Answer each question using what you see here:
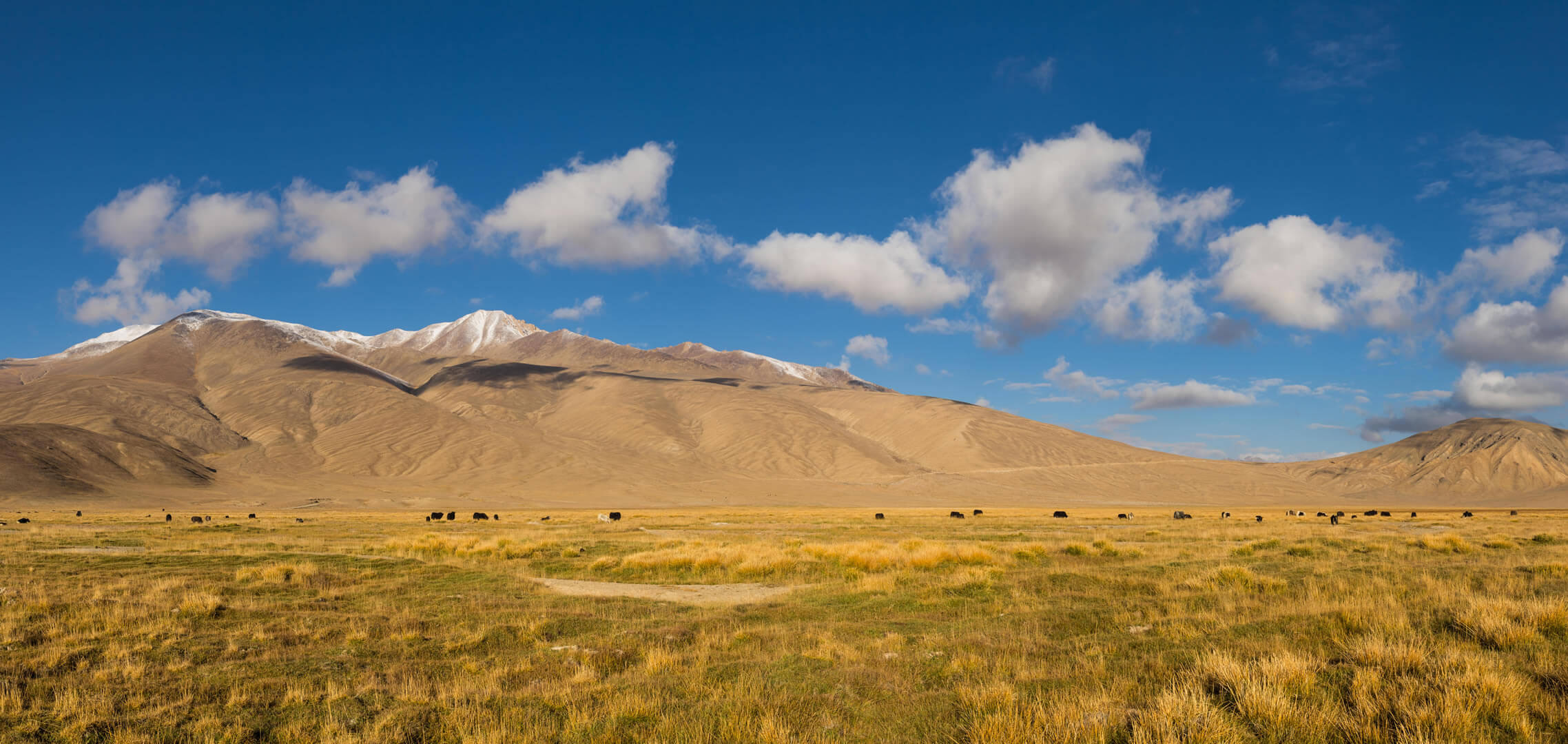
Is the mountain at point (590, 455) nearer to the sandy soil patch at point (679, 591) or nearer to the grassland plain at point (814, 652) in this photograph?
the sandy soil patch at point (679, 591)

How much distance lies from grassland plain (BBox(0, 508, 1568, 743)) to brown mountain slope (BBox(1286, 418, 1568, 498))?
596 feet

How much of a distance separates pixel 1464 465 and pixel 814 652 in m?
220

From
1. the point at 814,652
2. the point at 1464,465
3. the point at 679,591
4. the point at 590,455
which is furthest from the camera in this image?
the point at 1464,465

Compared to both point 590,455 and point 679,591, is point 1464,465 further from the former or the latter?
point 679,591

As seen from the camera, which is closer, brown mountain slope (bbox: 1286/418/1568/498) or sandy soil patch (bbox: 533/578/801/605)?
sandy soil patch (bbox: 533/578/801/605)

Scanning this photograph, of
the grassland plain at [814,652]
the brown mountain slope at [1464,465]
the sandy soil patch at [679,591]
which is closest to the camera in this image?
the grassland plain at [814,652]

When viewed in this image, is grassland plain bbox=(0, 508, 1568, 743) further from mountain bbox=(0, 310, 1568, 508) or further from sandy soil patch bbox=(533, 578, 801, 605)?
mountain bbox=(0, 310, 1568, 508)

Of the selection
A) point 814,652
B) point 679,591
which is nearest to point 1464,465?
point 679,591

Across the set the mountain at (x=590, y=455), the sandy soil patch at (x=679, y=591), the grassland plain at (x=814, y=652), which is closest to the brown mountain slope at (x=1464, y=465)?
the mountain at (x=590, y=455)

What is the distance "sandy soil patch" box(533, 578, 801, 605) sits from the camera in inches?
671

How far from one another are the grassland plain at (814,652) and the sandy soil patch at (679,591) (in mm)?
623

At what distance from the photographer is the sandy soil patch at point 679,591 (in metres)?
17.0

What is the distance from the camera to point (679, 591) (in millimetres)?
18516

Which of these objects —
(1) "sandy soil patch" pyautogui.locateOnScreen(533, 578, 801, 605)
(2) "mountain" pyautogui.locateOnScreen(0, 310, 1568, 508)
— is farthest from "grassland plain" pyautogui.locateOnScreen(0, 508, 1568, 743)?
(2) "mountain" pyautogui.locateOnScreen(0, 310, 1568, 508)
